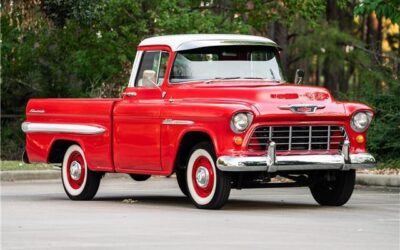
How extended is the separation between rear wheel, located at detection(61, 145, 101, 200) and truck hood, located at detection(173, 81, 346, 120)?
7.15ft

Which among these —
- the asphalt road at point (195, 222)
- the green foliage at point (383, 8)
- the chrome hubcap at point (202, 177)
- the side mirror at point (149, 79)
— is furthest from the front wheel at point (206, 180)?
the green foliage at point (383, 8)

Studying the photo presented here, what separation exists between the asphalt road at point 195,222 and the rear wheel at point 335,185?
0.68 ft

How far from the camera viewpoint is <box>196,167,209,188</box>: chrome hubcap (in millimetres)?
15016

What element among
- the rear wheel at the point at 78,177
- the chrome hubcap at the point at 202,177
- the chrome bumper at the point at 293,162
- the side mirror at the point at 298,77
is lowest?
the rear wheel at the point at 78,177

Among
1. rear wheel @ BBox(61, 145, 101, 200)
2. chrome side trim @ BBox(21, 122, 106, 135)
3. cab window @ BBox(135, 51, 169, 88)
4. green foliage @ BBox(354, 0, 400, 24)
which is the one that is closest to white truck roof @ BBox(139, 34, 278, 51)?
cab window @ BBox(135, 51, 169, 88)

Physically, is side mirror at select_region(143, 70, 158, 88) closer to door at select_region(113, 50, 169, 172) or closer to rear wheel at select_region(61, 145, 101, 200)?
door at select_region(113, 50, 169, 172)

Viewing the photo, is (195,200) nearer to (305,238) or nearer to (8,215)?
(8,215)

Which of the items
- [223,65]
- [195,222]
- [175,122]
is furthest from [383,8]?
→ [195,222]

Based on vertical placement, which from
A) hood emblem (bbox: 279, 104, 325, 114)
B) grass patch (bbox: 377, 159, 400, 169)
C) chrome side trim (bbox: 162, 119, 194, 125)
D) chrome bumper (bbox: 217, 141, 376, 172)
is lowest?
grass patch (bbox: 377, 159, 400, 169)

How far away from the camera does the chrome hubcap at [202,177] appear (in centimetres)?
1502

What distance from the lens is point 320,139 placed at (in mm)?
15164

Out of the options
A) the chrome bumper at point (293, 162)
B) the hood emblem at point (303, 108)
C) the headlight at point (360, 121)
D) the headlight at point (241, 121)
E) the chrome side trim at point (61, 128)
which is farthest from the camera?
the chrome side trim at point (61, 128)

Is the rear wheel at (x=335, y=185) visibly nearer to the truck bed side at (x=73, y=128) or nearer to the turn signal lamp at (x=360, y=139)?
the turn signal lamp at (x=360, y=139)

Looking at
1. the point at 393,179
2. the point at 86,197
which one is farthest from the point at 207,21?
the point at 86,197
